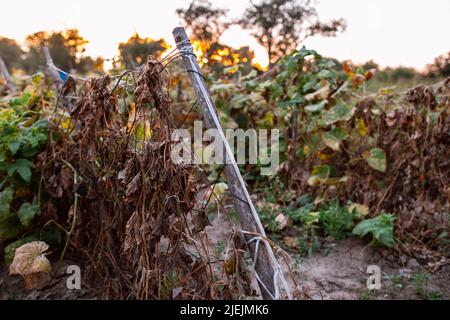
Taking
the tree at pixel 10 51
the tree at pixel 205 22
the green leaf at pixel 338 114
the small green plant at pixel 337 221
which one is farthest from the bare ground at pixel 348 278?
the tree at pixel 10 51

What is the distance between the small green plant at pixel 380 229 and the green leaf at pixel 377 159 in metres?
0.32

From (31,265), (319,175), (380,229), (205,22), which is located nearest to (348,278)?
(380,229)

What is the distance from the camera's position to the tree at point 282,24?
17.4 ft

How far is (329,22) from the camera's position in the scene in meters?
5.27

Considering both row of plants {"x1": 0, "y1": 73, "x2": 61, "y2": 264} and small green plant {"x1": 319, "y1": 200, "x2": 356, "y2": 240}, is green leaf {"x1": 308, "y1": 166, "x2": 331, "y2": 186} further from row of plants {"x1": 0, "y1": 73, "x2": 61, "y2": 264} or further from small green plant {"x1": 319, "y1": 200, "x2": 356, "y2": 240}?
row of plants {"x1": 0, "y1": 73, "x2": 61, "y2": 264}

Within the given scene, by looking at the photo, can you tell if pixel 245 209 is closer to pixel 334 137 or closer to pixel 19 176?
pixel 19 176

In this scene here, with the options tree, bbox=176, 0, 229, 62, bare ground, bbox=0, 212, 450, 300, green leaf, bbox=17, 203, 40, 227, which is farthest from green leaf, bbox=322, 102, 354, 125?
tree, bbox=176, 0, 229, 62

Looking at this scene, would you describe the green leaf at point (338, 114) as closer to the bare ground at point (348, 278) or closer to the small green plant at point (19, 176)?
the bare ground at point (348, 278)

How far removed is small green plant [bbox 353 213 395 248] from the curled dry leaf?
1800mm

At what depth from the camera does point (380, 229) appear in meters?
2.44

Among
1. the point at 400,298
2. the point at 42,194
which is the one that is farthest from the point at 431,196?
the point at 42,194

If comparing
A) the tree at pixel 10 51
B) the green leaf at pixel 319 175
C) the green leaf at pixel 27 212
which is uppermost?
the tree at pixel 10 51
